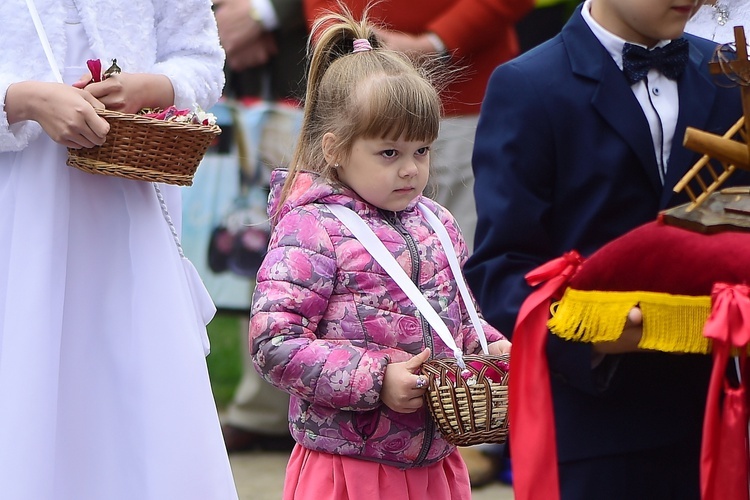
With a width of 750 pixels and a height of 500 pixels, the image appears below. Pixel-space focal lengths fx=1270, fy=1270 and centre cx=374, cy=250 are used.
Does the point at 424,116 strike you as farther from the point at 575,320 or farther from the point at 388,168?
the point at 575,320

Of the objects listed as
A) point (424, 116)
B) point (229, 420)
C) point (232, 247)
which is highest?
point (424, 116)

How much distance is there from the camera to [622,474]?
2311 mm

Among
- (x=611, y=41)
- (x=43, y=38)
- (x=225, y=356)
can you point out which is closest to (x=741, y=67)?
(x=611, y=41)

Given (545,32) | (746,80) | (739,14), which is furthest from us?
(545,32)

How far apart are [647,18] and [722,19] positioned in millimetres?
1022

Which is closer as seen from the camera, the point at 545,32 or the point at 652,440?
the point at 652,440

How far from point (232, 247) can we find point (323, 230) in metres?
2.89

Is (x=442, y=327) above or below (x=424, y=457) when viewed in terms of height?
above

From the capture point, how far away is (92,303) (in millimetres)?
3121

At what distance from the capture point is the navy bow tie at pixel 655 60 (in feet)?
7.74

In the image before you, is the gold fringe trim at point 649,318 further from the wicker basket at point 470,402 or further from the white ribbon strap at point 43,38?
the white ribbon strap at point 43,38

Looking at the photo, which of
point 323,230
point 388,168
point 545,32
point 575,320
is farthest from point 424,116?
point 545,32

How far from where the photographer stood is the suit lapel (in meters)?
2.30

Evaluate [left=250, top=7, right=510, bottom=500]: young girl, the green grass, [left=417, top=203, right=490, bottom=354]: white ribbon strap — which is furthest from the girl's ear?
the green grass
